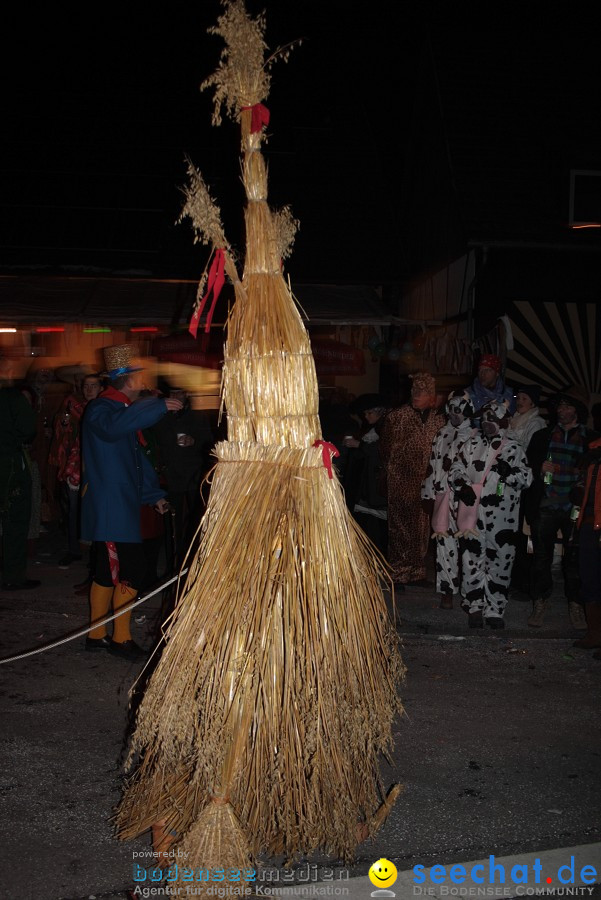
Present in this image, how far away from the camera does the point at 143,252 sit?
11.8 meters

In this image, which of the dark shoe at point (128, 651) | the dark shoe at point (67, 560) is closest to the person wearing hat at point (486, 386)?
the dark shoe at point (128, 651)

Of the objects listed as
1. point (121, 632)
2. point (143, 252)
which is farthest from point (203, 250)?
point (121, 632)

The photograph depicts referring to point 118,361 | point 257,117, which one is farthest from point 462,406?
point 257,117

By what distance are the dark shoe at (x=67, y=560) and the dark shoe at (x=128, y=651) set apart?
304 cm

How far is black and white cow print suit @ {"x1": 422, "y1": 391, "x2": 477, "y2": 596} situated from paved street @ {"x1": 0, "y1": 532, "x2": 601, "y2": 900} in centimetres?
50

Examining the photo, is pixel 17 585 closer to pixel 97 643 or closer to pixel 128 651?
pixel 97 643

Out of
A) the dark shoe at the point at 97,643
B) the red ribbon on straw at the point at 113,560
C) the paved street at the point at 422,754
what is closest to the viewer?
the paved street at the point at 422,754

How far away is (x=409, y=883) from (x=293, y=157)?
12.1m

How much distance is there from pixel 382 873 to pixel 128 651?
2732mm

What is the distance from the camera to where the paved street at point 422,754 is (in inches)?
123

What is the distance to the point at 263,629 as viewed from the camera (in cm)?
275

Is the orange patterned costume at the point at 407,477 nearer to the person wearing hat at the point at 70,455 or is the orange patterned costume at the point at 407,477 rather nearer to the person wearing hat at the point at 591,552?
the person wearing hat at the point at 591,552

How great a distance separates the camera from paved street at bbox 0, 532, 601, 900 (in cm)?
313

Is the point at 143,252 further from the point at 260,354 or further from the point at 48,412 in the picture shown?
the point at 260,354
